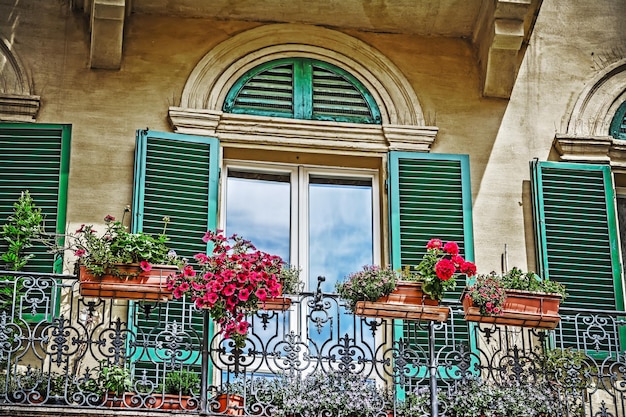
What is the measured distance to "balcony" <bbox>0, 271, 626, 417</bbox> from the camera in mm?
9070

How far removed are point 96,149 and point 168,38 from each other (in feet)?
3.85

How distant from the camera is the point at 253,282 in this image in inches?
360

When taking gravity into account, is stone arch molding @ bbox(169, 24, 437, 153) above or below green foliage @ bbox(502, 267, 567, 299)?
above

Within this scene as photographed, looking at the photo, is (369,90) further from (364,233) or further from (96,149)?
(96,149)

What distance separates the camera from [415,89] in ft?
37.0

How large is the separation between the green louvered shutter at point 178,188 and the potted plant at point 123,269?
31.7 inches

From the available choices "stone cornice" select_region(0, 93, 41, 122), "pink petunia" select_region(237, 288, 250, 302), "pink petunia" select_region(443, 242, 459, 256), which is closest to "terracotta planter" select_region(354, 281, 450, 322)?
"pink petunia" select_region(443, 242, 459, 256)

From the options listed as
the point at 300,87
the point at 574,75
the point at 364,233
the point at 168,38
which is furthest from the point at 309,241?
the point at 574,75

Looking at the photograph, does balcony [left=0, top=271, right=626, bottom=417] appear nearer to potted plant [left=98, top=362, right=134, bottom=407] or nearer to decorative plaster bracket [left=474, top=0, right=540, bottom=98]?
potted plant [left=98, top=362, right=134, bottom=407]

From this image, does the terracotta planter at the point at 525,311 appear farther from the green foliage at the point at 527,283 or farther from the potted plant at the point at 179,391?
the potted plant at the point at 179,391

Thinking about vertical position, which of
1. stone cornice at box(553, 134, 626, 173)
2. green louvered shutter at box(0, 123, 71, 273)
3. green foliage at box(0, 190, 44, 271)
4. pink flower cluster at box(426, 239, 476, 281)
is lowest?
pink flower cluster at box(426, 239, 476, 281)

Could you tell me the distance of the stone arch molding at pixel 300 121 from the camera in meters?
10.9

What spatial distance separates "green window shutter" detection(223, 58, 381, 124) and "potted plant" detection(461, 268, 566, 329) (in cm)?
215

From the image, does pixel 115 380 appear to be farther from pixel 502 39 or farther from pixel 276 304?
pixel 502 39
